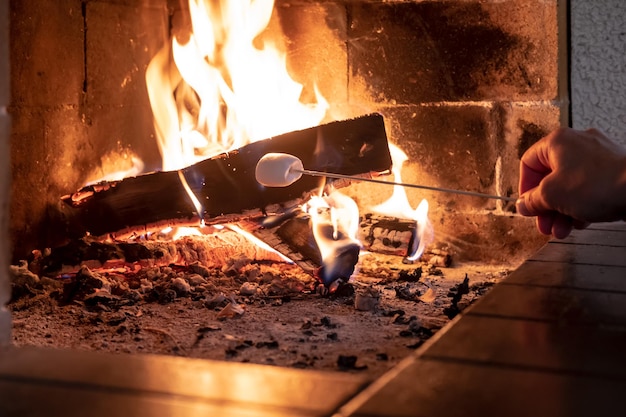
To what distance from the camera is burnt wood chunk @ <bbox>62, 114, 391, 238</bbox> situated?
285 cm

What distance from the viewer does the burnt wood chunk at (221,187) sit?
9.36 ft

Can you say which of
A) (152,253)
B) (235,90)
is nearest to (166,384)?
(152,253)

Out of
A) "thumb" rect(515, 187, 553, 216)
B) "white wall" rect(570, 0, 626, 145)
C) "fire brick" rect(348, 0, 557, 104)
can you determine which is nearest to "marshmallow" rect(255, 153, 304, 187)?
"thumb" rect(515, 187, 553, 216)

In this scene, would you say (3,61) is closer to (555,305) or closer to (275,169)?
(275,169)

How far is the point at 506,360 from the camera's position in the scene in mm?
1269

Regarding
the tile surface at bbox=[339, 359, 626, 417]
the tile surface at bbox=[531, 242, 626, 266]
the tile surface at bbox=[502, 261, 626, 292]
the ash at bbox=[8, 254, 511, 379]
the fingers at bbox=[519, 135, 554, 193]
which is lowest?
the ash at bbox=[8, 254, 511, 379]

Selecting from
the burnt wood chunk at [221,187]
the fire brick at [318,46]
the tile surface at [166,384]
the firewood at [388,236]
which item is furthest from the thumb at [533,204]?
the fire brick at [318,46]

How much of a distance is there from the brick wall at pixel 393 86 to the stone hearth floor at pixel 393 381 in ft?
5.74

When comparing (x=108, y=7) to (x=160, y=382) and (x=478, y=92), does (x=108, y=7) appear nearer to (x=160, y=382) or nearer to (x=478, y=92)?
(x=478, y=92)

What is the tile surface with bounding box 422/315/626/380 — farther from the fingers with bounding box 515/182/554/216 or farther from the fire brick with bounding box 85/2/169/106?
the fire brick with bounding box 85/2/169/106

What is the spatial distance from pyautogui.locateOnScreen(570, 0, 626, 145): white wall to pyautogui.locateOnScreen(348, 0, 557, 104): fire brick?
0.33 ft

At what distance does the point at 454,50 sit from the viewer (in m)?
3.24

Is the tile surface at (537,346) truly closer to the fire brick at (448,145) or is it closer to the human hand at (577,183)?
the human hand at (577,183)

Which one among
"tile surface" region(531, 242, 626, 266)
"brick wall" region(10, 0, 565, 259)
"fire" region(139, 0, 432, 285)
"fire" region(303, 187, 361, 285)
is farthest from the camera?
"fire" region(139, 0, 432, 285)
